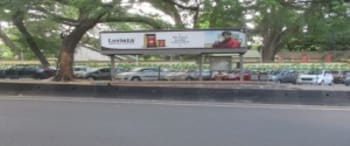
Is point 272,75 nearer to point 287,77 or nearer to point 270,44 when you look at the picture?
point 287,77

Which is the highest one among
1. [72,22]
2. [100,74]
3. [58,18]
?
[58,18]

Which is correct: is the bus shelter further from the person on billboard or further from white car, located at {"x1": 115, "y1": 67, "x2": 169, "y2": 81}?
white car, located at {"x1": 115, "y1": 67, "x2": 169, "y2": 81}

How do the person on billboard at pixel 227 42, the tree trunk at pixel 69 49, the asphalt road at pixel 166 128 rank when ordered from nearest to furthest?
1. the asphalt road at pixel 166 128
2. the person on billboard at pixel 227 42
3. the tree trunk at pixel 69 49

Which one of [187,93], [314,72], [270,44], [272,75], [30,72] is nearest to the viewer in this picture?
[187,93]

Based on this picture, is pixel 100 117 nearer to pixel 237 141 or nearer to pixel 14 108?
pixel 14 108

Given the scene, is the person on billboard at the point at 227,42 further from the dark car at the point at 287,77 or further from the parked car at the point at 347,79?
the parked car at the point at 347,79

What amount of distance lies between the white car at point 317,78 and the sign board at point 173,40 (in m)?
17.1

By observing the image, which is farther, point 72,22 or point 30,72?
point 30,72

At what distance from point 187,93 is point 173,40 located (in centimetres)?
1025

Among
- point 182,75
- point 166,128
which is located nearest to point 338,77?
point 182,75

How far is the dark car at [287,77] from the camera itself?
44300 millimetres

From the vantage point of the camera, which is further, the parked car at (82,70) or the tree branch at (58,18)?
the parked car at (82,70)

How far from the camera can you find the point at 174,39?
96.0ft

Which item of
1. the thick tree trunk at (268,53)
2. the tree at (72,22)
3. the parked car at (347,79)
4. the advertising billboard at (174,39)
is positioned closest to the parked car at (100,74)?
the tree at (72,22)
